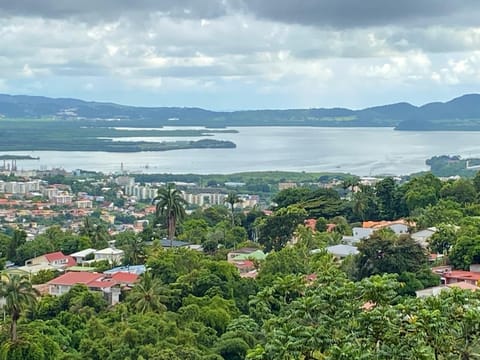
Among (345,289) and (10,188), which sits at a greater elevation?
(345,289)

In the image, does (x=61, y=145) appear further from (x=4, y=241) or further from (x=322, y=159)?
(x=4, y=241)

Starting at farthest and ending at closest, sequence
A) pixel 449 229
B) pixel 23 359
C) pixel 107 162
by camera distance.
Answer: pixel 107 162
pixel 449 229
pixel 23 359

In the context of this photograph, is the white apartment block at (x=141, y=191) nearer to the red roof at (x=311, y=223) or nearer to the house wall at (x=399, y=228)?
the red roof at (x=311, y=223)

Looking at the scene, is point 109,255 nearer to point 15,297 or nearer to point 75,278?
point 75,278

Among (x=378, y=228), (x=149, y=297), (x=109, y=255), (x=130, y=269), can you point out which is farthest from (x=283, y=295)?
(x=109, y=255)

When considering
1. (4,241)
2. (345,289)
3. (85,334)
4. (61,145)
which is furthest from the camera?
(61,145)

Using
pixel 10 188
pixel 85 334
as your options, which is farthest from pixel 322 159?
pixel 85 334

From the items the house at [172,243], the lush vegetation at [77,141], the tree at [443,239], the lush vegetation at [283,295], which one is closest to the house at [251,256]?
the lush vegetation at [283,295]

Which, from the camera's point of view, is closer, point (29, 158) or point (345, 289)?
point (345, 289)
